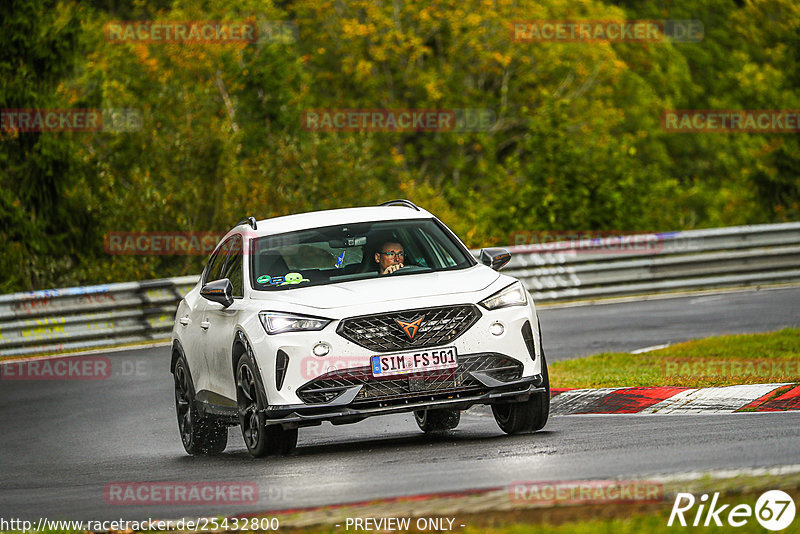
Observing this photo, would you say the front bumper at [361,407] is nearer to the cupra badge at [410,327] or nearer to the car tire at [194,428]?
the cupra badge at [410,327]

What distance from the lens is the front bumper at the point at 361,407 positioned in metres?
9.66

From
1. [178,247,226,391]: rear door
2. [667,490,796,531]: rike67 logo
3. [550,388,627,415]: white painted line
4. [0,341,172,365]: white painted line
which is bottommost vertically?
[0,341,172,365]: white painted line

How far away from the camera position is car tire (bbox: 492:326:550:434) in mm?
10266

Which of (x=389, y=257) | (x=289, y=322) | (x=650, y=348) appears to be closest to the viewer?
(x=289, y=322)

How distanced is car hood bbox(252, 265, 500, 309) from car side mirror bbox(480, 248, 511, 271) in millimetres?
264

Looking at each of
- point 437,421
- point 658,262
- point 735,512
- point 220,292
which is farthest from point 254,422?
point 658,262

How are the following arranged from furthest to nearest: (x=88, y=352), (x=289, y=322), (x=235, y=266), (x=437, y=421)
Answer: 1. (x=88, y=352)
2. (x=437, y=421)
3. (x=235, y=266)
4. (x=289, y=322)

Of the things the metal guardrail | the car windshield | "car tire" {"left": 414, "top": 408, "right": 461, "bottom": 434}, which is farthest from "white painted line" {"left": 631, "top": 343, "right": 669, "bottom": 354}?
the metal guardrail

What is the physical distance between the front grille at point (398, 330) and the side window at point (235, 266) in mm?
1318

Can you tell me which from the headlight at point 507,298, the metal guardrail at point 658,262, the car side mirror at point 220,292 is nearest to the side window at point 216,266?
the car side mirror at point 220,292

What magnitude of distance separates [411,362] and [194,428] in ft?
9.02

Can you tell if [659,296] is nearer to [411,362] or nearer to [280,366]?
[411,362]

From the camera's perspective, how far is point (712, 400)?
11.6 m

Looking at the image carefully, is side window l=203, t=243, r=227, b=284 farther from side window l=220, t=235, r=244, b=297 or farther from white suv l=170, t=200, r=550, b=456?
white suv l=170, t=200, r=550, b=456
